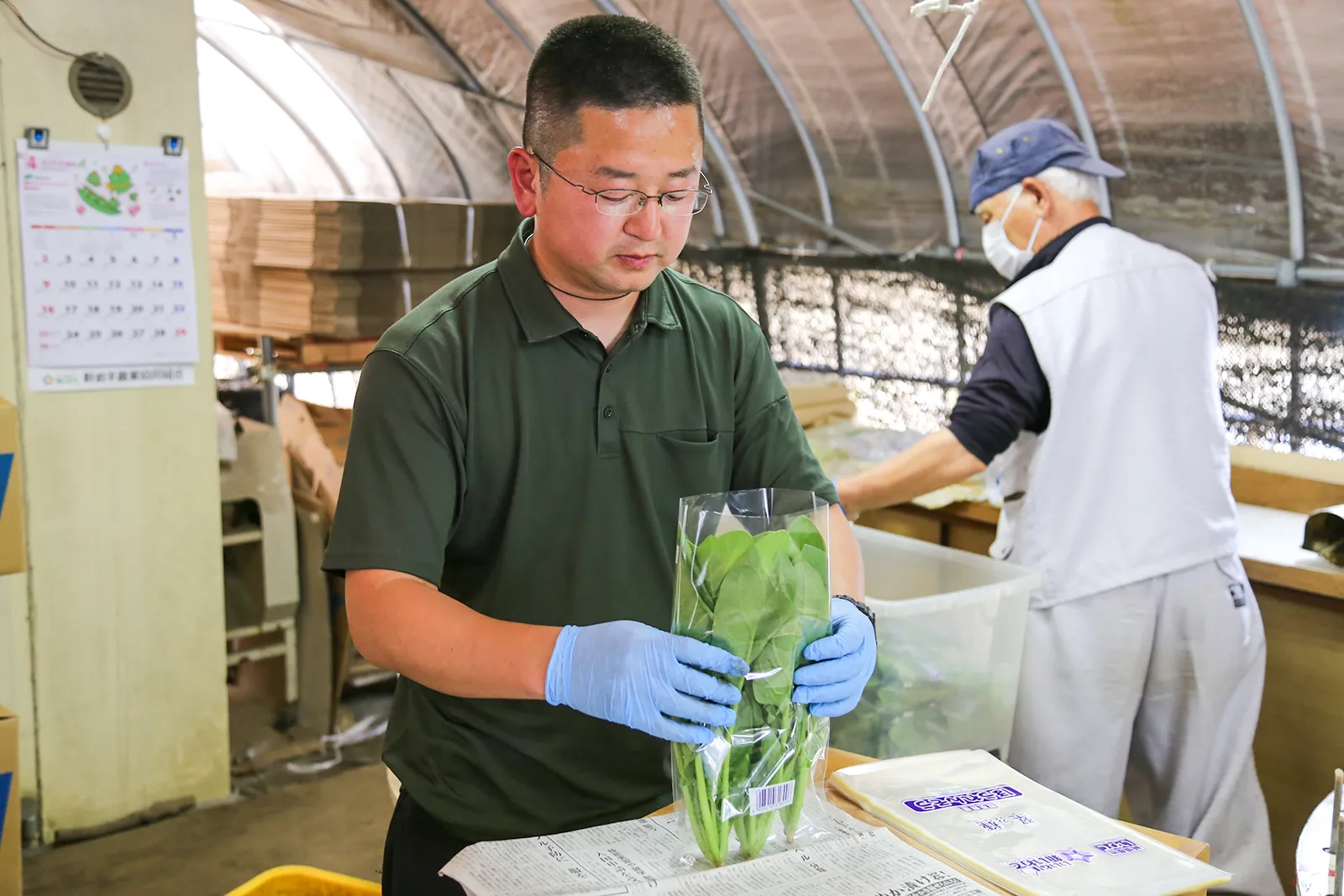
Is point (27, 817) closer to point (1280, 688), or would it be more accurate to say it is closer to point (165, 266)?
→ point (165, 266)

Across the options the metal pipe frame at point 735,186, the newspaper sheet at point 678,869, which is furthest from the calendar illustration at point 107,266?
the newspaper sheet at point 678,869

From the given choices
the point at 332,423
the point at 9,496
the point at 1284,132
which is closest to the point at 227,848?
the point at 9,496

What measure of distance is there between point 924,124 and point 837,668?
2.65 metres

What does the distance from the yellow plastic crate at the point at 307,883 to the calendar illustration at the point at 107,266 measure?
1.63 m

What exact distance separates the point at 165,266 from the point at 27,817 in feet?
5.11

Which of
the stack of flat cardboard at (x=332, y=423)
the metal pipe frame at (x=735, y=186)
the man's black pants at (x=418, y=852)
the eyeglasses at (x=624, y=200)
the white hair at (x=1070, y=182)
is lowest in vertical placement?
the man's black pants at (x=418, y=852)

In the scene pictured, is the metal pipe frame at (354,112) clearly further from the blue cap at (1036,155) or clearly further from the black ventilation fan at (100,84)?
the blue cap at (1036,155)

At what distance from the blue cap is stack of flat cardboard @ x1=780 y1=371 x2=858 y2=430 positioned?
127cm

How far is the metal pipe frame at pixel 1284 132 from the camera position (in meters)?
2.71

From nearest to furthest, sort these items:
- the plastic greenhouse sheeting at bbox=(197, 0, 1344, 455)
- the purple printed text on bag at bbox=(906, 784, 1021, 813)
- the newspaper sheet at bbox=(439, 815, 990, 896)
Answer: the newspaper sheet at bbox=(439, 815, 990, 896) → the purple printed text on bag at bbox=(906, 784, 1021, 813) → the plastic greenhouse sheeting at bbox=(197, 0, 1344, 455)

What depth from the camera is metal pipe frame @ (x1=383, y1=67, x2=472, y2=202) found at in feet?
15.2

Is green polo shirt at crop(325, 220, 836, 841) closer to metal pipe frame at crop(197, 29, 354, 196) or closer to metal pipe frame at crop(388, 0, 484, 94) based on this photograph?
metal pipe frame at crop(388, 0, 484, 94)

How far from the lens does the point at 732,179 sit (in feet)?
14.3

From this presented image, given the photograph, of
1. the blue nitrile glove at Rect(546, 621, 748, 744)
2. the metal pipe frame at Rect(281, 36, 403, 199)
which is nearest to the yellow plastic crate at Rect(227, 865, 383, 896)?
the blue nitrile glove at Rect(546, 621, 748, 744)
